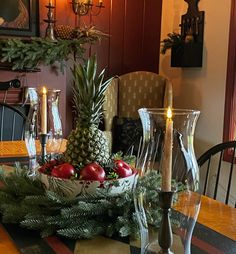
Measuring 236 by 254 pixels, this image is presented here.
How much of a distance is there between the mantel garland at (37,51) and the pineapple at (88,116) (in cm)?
213

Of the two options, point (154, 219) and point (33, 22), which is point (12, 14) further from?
point (154, 219)

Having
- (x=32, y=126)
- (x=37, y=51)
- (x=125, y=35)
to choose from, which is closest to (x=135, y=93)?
(x=125, y=35)

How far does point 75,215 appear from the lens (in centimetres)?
102

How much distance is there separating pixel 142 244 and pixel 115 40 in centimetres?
327

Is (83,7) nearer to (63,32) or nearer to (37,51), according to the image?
(63,32)

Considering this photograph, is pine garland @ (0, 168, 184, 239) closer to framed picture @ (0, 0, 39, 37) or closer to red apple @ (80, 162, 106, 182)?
red apple @ (80, 162, 106, 182)

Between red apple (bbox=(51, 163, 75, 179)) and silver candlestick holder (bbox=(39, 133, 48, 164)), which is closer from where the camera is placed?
red apple (bbox=(51, 163, 75, 179))

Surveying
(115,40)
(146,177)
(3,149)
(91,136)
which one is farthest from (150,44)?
(146,177)

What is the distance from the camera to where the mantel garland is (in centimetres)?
312

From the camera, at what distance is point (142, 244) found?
3.06ft

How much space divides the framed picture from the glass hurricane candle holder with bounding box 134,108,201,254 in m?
2.79

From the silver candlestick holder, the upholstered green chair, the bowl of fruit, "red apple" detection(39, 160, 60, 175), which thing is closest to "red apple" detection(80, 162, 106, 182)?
the bowl of fruit

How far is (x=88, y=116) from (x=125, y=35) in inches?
119

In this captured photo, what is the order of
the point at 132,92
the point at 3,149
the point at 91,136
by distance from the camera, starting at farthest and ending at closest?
the point at 132,92 < the point at 3,149 < the point at 91,136
